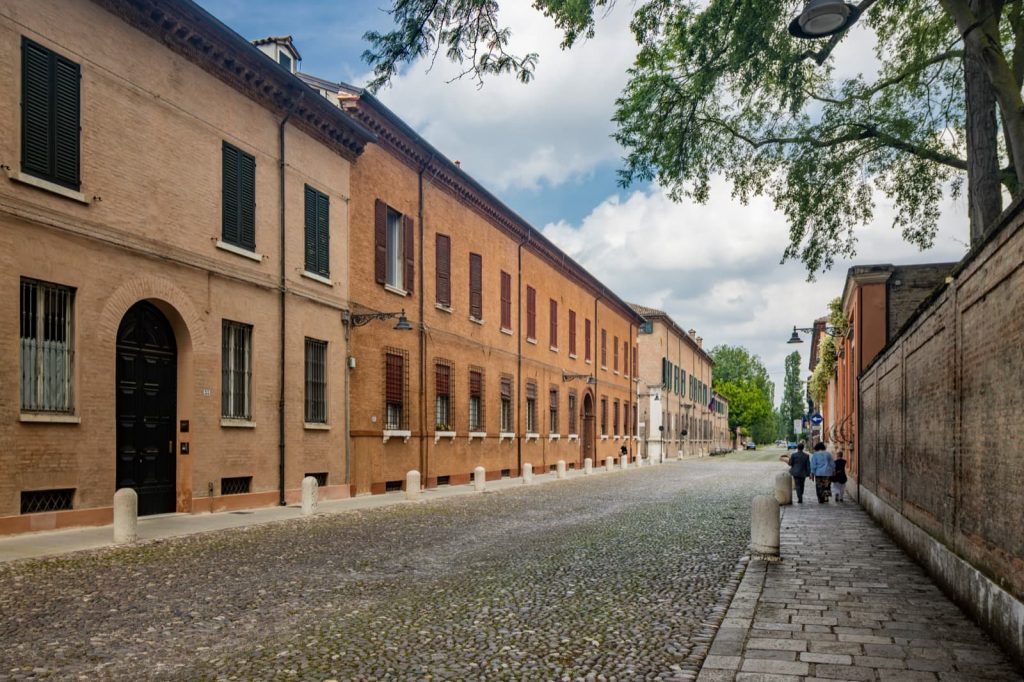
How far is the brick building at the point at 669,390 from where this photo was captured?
57.2 metres

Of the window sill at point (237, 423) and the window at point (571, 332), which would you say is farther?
the window at point (571, 332)

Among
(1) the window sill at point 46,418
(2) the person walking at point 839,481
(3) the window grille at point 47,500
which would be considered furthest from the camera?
(2) the person walking at point 839,481

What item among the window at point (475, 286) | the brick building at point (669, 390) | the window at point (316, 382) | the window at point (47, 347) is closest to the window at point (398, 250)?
the window at point (316, 382)

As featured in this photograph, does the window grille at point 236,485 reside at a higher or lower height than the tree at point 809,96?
lower

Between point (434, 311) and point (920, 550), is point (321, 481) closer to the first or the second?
point (434, 311)

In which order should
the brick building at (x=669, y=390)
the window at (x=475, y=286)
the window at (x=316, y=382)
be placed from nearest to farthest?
the window at (x=316, y=382) < the window at (x=475, y=286) < the brick building at (x=669, y=390)

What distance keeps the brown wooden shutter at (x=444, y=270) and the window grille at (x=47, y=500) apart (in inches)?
540

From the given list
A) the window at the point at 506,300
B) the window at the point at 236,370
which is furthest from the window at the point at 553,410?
the window at the point at 236,370

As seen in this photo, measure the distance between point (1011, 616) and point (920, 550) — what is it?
4.46 metres

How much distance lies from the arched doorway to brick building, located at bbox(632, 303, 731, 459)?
14982 mm

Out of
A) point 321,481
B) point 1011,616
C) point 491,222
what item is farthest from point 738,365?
point 1011,616

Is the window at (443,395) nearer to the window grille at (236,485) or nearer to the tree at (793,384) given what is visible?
the window grille at (236,485)

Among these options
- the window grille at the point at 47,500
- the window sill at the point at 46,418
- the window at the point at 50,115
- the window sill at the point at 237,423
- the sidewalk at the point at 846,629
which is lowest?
the sidewalk at the point at 846,629

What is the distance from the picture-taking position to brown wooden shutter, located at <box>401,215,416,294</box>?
22.5 metres
